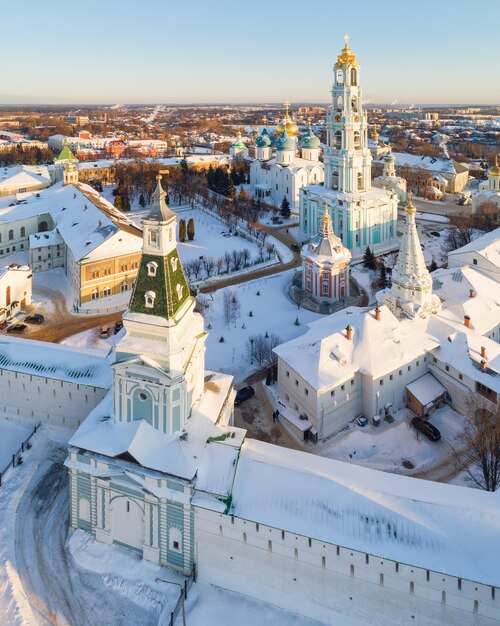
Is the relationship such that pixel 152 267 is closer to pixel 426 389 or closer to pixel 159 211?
pixel 159 211

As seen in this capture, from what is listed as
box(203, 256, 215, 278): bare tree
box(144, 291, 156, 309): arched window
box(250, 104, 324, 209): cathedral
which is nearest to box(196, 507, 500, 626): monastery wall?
box(144, 291, 156, 309): arched window

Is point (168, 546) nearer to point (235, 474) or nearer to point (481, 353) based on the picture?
point (235, 474)

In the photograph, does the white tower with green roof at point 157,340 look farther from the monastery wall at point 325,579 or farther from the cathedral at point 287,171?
the cathedral at point 287,171

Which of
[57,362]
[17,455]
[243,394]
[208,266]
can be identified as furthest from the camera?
[208,266]

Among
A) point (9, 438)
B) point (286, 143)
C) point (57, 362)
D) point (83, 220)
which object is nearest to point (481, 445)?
point (57, 362)

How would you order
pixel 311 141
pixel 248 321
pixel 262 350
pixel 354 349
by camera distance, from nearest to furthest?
pixel 354 349 < pixel 262 350 < pixel 248 321 < pixel 311 141

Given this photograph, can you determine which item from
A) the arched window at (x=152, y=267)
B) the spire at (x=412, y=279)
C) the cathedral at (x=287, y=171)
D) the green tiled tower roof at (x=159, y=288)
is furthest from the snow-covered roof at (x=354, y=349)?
the cathedral at (x=287, y=171)

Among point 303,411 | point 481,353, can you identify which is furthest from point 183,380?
point 481,353
